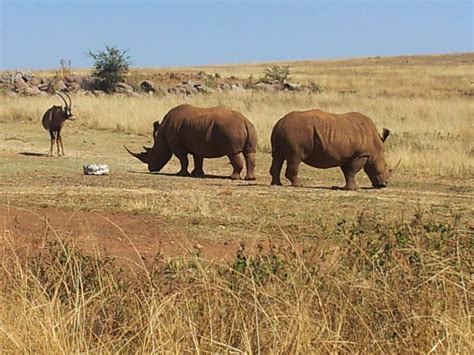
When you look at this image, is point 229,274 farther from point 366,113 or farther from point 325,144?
point 366,113

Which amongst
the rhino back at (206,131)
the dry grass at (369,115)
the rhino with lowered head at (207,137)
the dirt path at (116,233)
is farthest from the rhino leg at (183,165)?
the dirt path at (116,233)

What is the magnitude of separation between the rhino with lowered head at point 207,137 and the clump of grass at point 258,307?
12.6 meters

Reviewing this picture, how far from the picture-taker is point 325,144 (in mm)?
17375

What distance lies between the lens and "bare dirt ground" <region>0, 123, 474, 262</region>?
32.1 feet

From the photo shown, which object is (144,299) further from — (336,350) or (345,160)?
(345,160)

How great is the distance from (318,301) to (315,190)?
10667 mm

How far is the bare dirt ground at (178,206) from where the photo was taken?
9.78m

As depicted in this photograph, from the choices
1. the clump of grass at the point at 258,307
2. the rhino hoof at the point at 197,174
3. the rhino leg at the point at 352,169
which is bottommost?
the rhino hoof at the point at 197,174

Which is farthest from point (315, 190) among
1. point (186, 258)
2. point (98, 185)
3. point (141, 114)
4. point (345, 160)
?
point (141, 114)

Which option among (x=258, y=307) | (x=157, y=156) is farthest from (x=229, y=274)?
(x=157, y=156)

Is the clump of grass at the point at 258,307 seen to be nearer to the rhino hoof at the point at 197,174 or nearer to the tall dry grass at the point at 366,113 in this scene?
the rhino hoof at the point at 197,174

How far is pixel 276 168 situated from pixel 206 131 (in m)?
2.35

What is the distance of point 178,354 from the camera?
527 cm

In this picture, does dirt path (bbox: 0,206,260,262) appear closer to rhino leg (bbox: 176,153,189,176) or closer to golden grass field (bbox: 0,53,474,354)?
golden grass field (bbox: 0,53,474,354)
